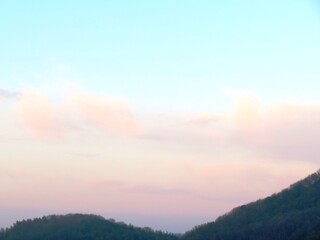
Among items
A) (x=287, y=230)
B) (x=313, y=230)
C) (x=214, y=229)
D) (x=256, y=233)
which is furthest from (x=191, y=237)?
(x=313, y=230)

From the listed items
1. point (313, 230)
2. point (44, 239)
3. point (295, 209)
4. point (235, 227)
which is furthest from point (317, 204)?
point (44, 239)

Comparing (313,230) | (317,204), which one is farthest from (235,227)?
(313,230)

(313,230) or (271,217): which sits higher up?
(271,217)

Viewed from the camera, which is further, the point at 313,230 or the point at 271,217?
the point at 271,217

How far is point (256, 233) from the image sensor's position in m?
176

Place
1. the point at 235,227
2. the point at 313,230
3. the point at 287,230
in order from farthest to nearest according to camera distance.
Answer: the point at 235,227 < the point at 287,230 < the point at 313,230

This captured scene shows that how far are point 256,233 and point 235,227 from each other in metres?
16.4

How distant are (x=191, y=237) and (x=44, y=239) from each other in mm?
38800

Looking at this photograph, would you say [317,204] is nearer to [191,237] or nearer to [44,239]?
[191,237]

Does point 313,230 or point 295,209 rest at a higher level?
point 295,209

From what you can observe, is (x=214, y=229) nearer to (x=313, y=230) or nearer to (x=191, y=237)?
(x=191, y=237)

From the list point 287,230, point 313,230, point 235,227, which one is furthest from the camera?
point 235,227

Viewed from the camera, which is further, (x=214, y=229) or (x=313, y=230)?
(x=214, y=229)

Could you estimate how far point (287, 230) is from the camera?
543 feet
